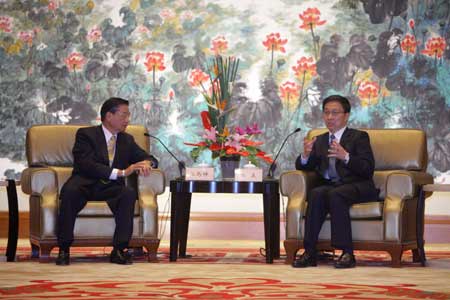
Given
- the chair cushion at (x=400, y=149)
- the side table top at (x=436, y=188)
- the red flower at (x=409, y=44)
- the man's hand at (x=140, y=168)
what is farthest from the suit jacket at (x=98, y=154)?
the red flower at (x=409, y=44)

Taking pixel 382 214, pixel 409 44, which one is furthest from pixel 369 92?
pixel 382 214

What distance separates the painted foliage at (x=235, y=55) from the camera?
7727 millimetres

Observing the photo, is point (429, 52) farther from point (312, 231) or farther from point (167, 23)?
point (312, 231)

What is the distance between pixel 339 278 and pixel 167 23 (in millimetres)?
3725

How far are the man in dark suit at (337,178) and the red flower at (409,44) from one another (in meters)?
1.90

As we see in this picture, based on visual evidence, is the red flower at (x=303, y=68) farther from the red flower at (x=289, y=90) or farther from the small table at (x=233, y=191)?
the small table at (x=233, y=191)

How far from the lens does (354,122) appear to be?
25.5ft

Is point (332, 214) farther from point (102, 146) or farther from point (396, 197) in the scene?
point (102, 146)

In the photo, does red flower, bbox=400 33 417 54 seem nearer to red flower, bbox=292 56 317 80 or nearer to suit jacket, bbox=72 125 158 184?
red flower, bbox=292 56 317 80

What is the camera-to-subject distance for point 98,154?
606 centimetres

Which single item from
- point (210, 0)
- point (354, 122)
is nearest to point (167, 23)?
point (210, 0)

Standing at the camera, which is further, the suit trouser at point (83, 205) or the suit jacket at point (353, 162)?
the suit jacket at point (353, 162)

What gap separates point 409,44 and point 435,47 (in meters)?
0.22

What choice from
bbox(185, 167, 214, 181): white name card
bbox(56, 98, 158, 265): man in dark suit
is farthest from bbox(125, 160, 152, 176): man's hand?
bbox(185, 167, 214, 181): white name card
